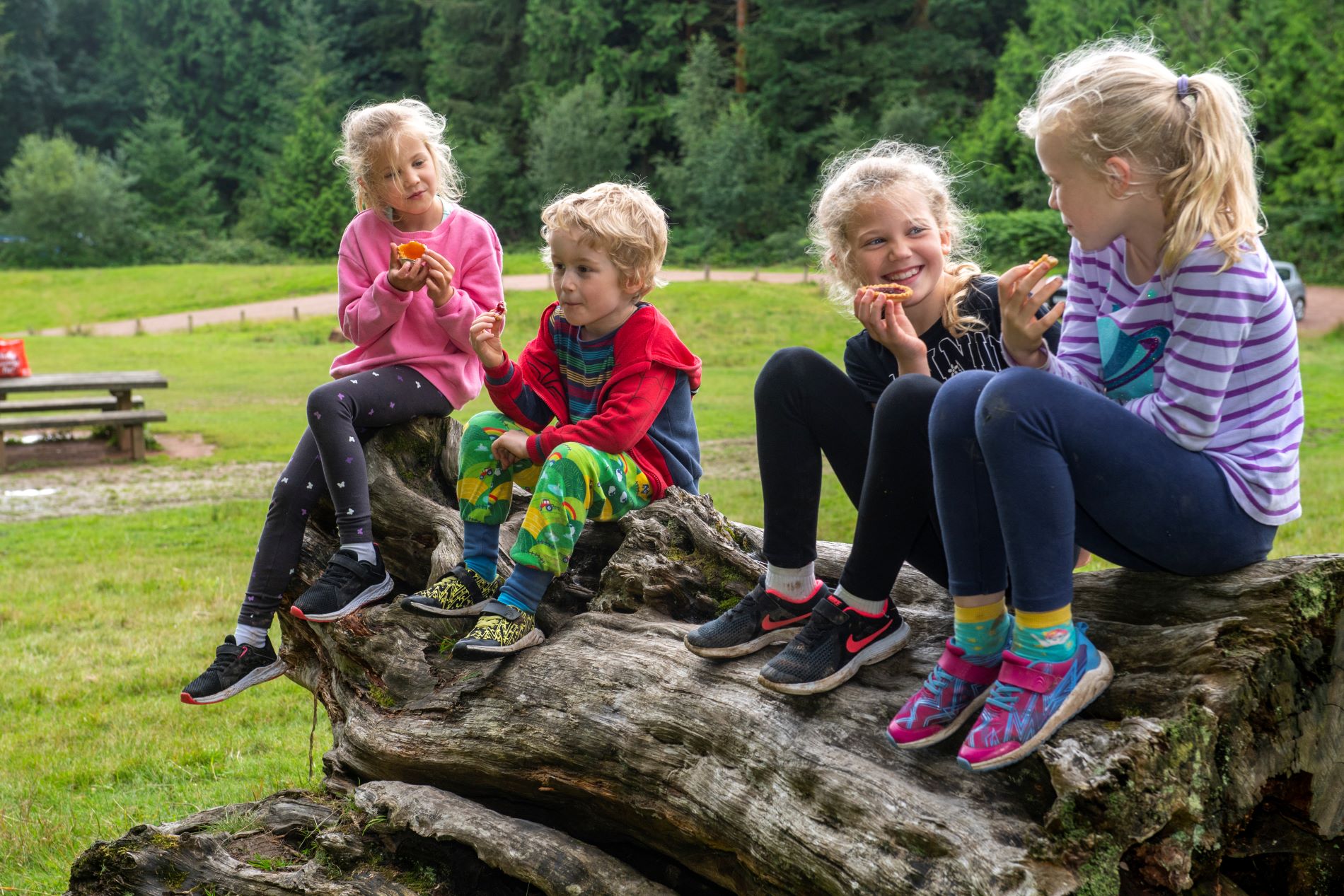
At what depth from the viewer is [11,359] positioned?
14.8 metres

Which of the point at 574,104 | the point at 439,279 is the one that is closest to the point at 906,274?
the point at 439,279

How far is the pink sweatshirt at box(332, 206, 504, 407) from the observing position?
12.6 ft

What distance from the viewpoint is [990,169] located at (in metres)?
35.3

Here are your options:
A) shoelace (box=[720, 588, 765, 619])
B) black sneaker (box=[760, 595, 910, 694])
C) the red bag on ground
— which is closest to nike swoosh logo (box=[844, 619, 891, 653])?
black sneaker (box=[760, 595, 910, 694])

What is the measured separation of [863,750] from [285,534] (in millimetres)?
2073

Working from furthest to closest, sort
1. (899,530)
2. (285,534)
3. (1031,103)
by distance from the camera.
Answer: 1. (285,534)
2. (1031,103)
3. (899,530)

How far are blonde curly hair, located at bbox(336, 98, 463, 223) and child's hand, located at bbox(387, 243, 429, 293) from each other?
0.27 metres

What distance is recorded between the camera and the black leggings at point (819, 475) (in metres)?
2.64

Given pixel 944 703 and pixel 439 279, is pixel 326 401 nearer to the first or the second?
pixel 439 279

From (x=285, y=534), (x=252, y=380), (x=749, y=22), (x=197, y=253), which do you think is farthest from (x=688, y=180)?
(x=285, y=534)

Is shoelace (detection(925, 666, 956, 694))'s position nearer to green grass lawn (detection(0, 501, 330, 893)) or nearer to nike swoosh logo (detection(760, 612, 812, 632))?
nike swoosh logo (detection(760, 612, 812, 632))

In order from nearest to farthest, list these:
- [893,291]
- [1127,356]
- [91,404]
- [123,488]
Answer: [1127,356] → [893,291] → [123,488] → [91,404]

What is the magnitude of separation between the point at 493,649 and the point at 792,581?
0.81 m

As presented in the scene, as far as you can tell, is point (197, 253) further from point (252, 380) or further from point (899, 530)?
point (899, 530)
